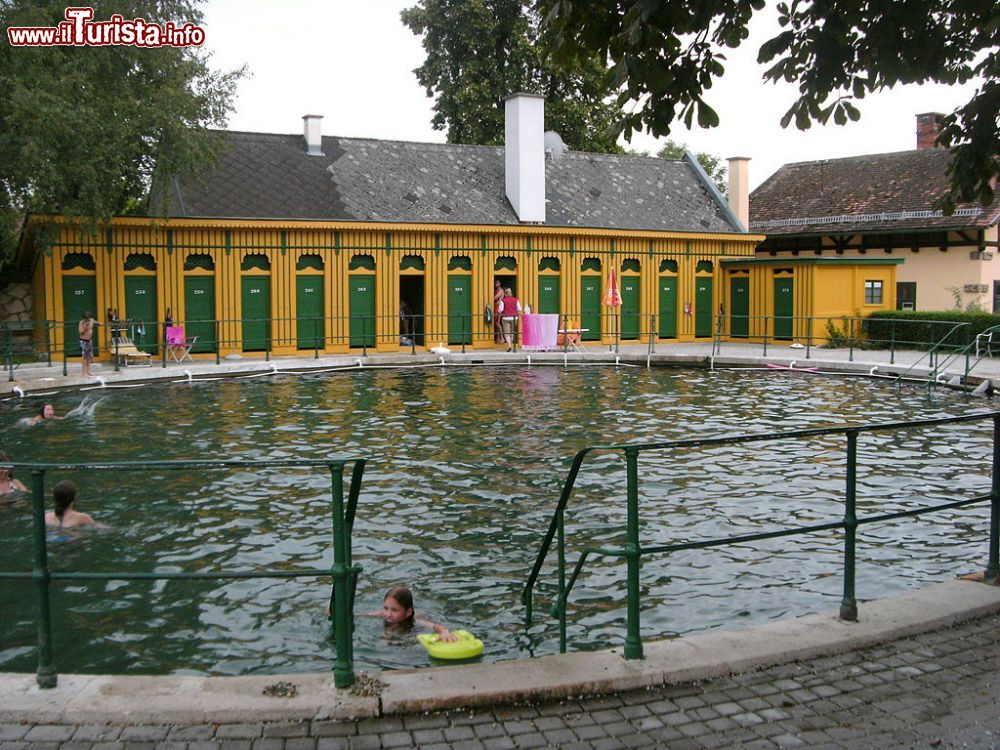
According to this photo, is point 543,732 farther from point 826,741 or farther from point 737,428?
point 737,428

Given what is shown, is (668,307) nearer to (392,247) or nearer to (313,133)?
(392,247)

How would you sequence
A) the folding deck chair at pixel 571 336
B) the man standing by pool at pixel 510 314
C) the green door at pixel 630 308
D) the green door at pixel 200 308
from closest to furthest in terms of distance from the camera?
the green door at pixel 200 308
the folding deck chair at pixel 571 336
the man standing by pool at pixel 510 314
the green door at pixel 630 308

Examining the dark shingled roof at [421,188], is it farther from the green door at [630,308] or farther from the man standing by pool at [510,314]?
the man standing by pool at [510,314]

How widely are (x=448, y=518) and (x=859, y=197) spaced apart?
34.7 meters

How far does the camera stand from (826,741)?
15.4ft

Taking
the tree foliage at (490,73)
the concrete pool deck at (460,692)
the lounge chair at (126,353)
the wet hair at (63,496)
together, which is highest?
the tree foliage at (490,73)

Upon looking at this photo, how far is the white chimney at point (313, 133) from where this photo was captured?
33.6m

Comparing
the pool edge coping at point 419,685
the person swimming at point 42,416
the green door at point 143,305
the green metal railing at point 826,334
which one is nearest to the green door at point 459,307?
the green metal railing at point 826,334

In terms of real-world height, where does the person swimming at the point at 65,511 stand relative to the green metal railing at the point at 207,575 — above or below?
below

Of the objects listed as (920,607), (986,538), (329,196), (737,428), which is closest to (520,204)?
(329,196)

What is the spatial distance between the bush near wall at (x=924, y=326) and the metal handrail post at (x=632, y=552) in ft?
79.4

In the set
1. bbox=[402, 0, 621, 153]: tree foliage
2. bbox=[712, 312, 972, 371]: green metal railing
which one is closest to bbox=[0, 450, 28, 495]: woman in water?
bbox=[712, 312, 972, 371]: green metal railing

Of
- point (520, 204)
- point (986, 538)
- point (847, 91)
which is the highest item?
point (520, 204)

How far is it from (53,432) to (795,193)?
115 feet
